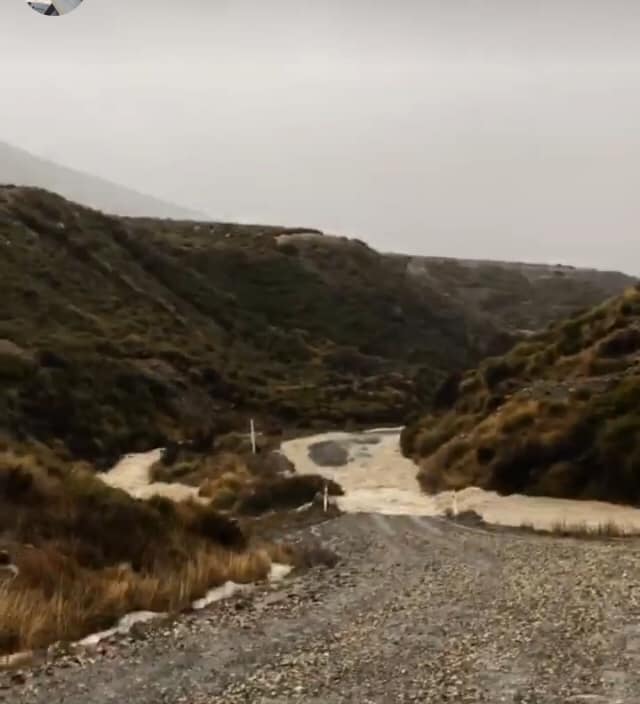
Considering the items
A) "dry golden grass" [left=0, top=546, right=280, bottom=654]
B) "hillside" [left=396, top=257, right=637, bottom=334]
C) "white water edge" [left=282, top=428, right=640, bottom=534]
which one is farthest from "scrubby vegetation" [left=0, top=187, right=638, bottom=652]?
"hillside" [left=396, top=257, right=637, bottom=334]

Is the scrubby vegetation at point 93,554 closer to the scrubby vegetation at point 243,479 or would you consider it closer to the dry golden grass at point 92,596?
the dry golden grass at point 92,596

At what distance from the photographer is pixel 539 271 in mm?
155875

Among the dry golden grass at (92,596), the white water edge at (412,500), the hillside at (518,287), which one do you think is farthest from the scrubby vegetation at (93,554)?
the hillside at (518,287)

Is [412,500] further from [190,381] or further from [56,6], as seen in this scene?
[190,381]

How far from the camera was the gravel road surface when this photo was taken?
8773 millimetres

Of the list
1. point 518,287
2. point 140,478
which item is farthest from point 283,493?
point 518,287

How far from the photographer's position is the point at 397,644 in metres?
10.8

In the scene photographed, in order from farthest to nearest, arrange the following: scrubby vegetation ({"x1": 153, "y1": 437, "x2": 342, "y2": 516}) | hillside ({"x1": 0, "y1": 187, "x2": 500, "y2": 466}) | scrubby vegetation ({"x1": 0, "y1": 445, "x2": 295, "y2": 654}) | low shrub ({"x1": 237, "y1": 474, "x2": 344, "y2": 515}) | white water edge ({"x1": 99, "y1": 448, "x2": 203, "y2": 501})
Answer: hillside ({"x1": 0, "y1": 187, "x2": 500, "y2": 466}), white water edge ({"x1": 99, "y1": 448, "x2": 203, "y2": 501}), scrubby vegetation ({"x1": 153, "y1": 437, "x2": 342, "y2": 516}), low shrub ({"x1": 237, "y1": 474, "x2": 344, "y2": 515}), scrubby vegetation ({"x1": 0, "y1": 445, "x2": 295, "y2": 654})

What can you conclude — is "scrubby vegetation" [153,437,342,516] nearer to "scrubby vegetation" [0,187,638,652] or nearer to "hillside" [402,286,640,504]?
"scrubby vegetation" [0,187,638,652]

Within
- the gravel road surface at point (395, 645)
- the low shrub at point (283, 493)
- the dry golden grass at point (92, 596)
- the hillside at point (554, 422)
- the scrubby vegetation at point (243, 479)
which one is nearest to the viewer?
the gravel road surface at point (395, 645)

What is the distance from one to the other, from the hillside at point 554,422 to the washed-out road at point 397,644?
9387 millimetres

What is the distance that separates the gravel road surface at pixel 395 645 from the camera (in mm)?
8773

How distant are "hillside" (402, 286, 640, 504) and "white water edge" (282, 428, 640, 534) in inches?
26.4

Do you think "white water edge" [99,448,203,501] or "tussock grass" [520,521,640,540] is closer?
"tussock grass" [520,521,640,540]
